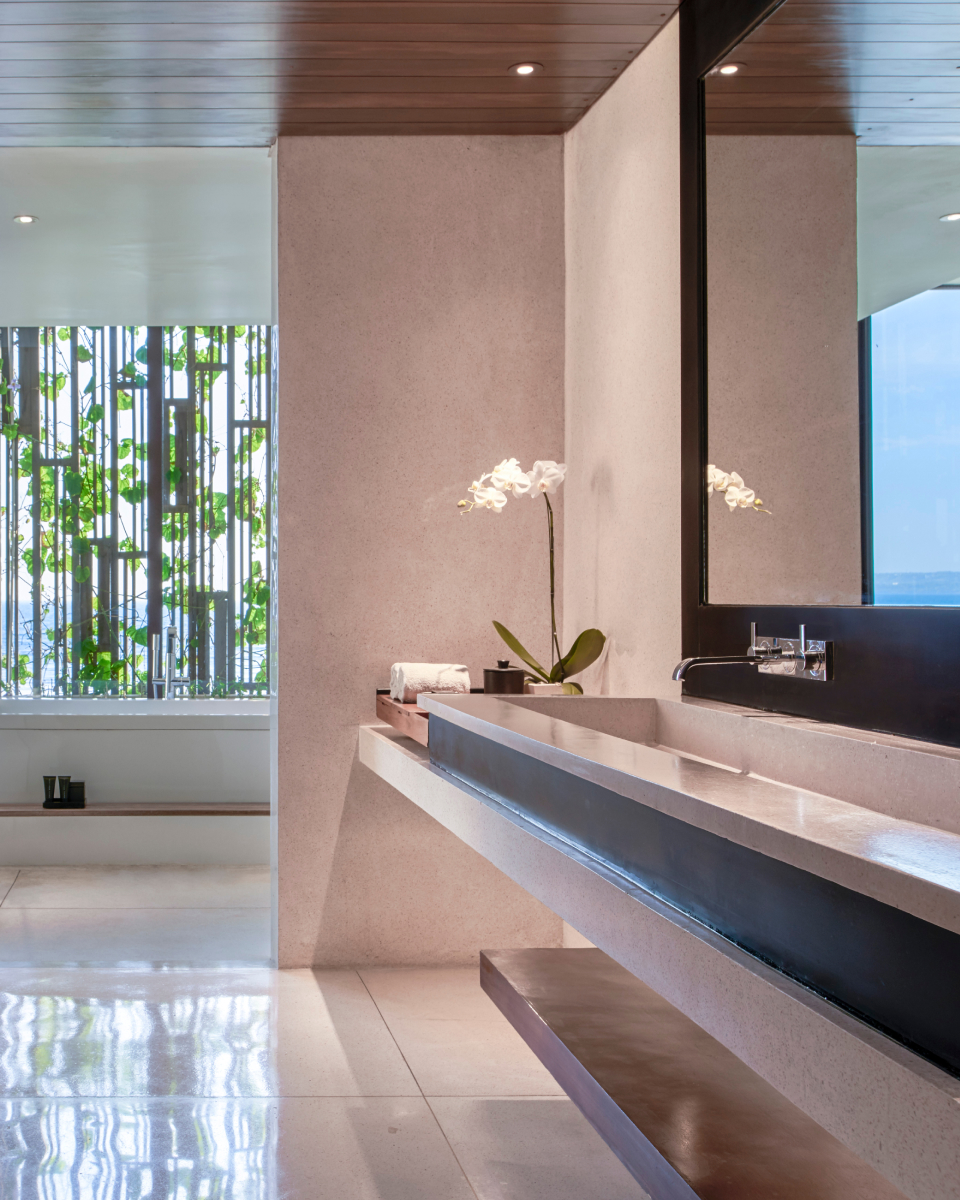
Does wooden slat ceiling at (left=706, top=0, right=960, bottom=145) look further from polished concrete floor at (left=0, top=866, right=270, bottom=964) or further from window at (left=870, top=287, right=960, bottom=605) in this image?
polished concrete floor at (left=0, top=866, right=270, bottom=964)

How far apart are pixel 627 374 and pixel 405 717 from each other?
3.59 feet

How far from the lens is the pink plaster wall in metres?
3.58

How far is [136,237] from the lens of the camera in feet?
14.6

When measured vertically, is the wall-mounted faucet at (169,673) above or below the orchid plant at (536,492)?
below

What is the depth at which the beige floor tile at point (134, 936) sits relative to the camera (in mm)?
3664

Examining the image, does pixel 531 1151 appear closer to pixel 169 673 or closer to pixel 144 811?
pixel 144 811

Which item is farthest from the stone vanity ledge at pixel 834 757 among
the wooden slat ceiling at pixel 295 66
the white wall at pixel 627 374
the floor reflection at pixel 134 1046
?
the wooden slat ceiling at pixel 295 66

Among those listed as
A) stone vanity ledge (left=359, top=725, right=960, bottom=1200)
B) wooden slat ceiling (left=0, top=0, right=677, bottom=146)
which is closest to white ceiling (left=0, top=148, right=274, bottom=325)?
wooden slat ceiling (left=0, top=0, right=677, bottom=146)

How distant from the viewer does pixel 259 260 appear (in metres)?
4.82

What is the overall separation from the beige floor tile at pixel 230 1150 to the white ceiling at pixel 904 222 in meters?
1.76

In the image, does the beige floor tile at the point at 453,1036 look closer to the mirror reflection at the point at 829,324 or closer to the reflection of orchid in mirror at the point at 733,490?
the mirror reflection at the point at 829,324

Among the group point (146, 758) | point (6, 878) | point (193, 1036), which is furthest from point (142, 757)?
point (193, 1036)

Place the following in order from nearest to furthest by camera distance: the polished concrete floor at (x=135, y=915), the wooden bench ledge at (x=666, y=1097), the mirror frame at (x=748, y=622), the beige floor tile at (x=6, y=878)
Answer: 1. the wooden bench ledge at (x=666, y=1097)
2. the mirror frame at (x=748, y=622)
3. the polished concrete floor at (x=135, y=915)
4. the beige floor tile at (x=6, y=878)

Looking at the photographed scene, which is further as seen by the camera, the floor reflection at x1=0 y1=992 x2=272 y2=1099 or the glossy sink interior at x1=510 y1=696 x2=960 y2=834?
the floor reflection at x1=0 y1=992 x2=272 y2=1099
